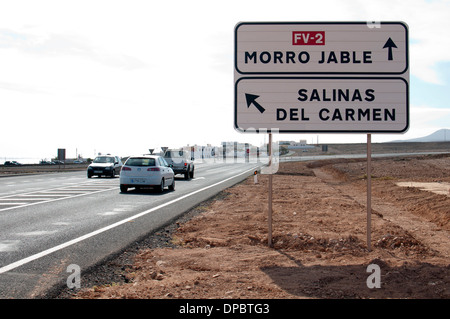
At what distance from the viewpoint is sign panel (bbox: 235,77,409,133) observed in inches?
313

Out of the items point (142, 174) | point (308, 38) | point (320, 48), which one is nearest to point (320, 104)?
point (320, 48)

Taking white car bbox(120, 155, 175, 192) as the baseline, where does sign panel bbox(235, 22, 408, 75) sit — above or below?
above

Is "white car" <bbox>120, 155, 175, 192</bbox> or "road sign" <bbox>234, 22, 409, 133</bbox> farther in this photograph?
"white car" <bbox>120, 155, 175, 192</bbox>

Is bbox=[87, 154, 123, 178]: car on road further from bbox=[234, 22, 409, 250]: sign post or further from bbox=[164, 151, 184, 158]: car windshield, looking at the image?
bbox=[234, 22, 409, 250]: sign post

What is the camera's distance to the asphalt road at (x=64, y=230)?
245 inches

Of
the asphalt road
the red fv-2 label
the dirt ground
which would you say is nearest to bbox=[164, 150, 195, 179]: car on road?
the asphalt road

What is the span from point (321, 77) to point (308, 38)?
69 cm

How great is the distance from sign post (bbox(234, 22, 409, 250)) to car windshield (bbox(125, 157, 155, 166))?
12.9 meters

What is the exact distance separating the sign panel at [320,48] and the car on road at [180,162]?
2317cm

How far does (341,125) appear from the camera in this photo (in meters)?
7.99

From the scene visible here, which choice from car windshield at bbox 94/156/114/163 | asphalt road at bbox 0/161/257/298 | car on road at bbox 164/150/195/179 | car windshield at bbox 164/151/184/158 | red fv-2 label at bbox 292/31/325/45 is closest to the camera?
asphalt road at bbox 0/161/257/298

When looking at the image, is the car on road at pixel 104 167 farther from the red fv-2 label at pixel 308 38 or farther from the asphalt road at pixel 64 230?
the red fv-2 label at pixel 308 38
